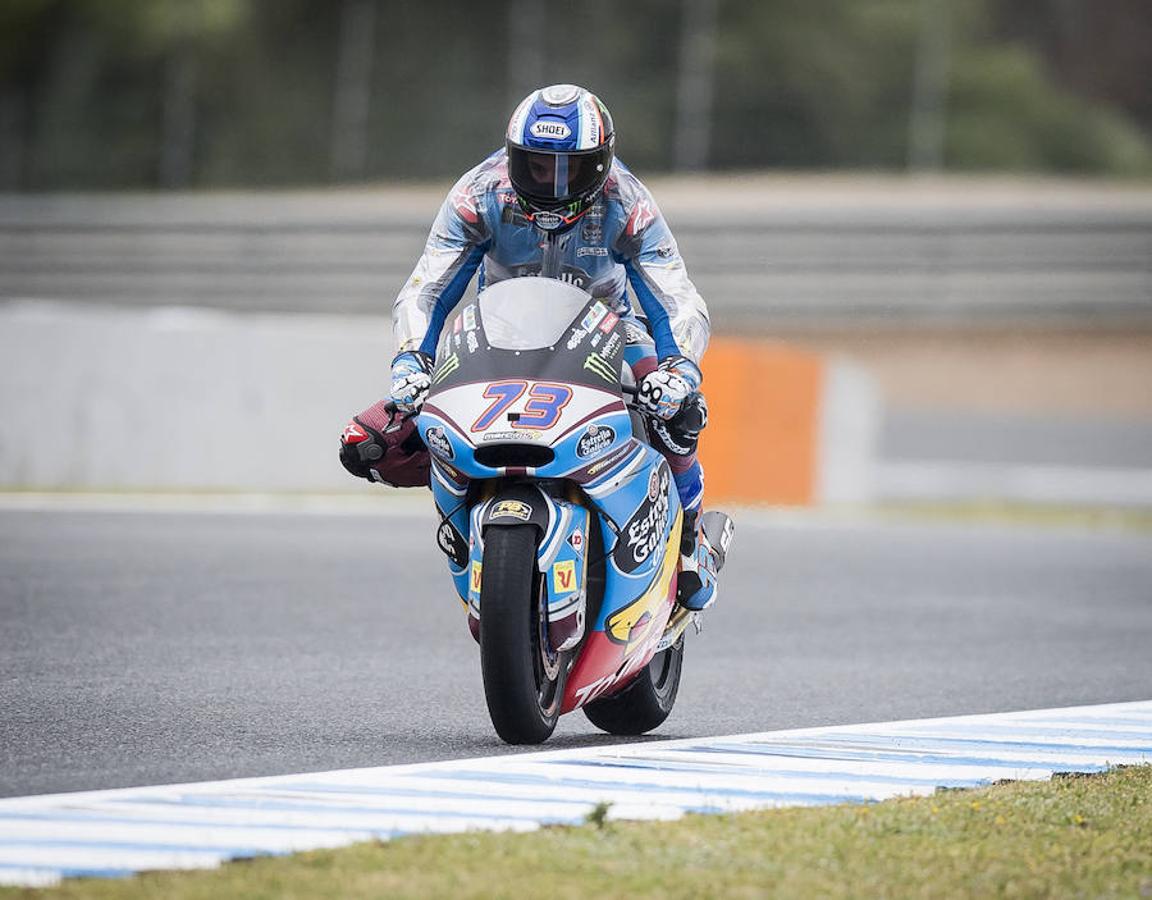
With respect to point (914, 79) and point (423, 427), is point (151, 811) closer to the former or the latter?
point (423, 427)

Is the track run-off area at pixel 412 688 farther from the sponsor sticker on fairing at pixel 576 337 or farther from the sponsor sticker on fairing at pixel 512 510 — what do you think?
the sponsor sticker on fairing at pixel 576 337

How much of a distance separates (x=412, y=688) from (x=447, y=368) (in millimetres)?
2101

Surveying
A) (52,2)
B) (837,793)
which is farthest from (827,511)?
(52,2)

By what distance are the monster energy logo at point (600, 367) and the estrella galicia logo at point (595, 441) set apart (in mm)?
163

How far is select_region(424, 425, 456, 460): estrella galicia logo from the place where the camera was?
6.11 metres

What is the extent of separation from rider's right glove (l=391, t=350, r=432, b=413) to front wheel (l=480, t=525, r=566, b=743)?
0.58 m

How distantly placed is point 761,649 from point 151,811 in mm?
5406

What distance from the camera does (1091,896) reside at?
14.7 feet

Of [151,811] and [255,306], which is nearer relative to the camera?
[151,811]

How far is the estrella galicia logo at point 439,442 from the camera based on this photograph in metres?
6.11

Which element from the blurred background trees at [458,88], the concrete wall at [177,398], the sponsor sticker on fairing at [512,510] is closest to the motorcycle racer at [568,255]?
the sponsor sticker on fairing at [512,510]

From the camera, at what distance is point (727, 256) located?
29.7 meters

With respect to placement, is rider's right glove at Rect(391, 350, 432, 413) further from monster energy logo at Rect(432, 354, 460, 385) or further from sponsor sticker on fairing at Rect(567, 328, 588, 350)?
sponsor sticker on fairing at Rect(567, 328, 588, 350)

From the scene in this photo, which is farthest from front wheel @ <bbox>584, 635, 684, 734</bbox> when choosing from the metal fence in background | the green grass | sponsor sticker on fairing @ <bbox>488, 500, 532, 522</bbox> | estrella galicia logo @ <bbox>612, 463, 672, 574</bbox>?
the metal fence in background
